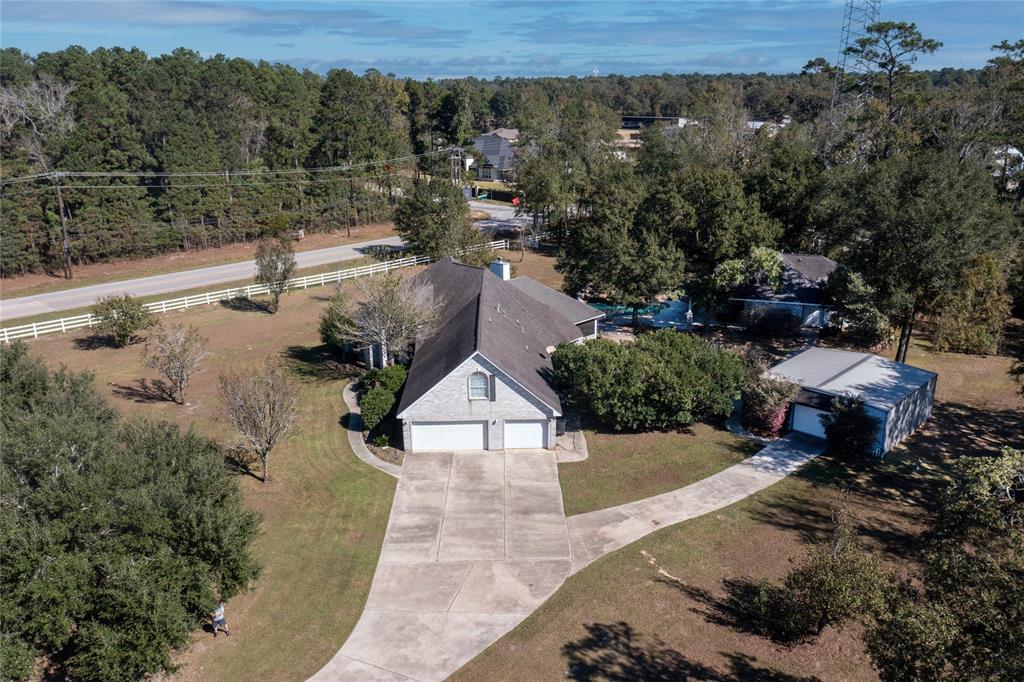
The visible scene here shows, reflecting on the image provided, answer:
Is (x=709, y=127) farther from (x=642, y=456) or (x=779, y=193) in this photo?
(x=642, y=456)

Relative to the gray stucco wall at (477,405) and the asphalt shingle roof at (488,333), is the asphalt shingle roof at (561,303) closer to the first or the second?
the asphalt shingle roof at (488,333)

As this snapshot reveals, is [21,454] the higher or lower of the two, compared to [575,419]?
higher

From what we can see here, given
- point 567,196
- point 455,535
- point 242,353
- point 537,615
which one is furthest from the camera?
point 567,196

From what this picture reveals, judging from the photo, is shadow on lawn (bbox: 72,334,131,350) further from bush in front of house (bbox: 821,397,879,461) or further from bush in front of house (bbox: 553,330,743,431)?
bush in front of house (bbox: 821,397,879,461)

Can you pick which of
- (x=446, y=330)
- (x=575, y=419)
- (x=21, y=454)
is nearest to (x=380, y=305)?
(x=446, y=330)

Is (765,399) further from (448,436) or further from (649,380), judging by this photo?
(448,436)

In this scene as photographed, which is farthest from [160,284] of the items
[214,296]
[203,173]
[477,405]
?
[477,405]
